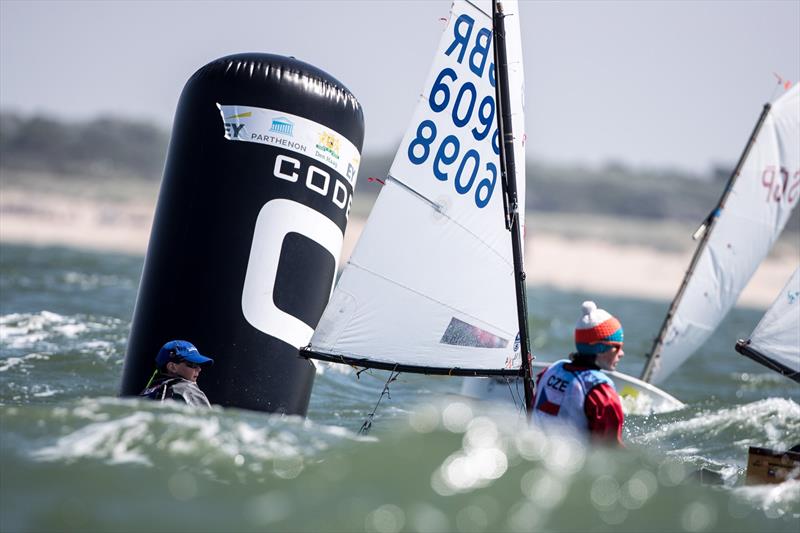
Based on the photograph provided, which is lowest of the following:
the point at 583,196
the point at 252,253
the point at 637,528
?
the point at 637,528

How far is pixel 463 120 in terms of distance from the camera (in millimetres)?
6465

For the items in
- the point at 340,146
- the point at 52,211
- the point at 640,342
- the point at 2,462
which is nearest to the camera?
the point at 2,462

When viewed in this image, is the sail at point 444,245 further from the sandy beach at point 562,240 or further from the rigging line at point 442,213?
the sandy beach at point 562,240

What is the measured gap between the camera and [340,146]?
270 inches

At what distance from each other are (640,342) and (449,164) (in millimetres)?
15061

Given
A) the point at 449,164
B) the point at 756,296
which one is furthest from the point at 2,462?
the point at 756,296

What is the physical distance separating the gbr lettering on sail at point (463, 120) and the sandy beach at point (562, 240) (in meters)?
55.5

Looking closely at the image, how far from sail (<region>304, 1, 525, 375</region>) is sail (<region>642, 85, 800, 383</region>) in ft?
16.6

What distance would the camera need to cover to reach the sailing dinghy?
6.38 metres

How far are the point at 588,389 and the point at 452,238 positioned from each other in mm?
2104

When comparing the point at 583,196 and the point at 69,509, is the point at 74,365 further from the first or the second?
the point at 583,196

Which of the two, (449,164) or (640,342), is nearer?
(449,164)

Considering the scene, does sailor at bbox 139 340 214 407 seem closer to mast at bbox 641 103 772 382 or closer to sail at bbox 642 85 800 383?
mast at bbox 641 103 772 382

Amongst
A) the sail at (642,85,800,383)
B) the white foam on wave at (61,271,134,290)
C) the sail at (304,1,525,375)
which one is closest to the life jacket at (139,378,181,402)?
the sail at (304,1,525,375)
